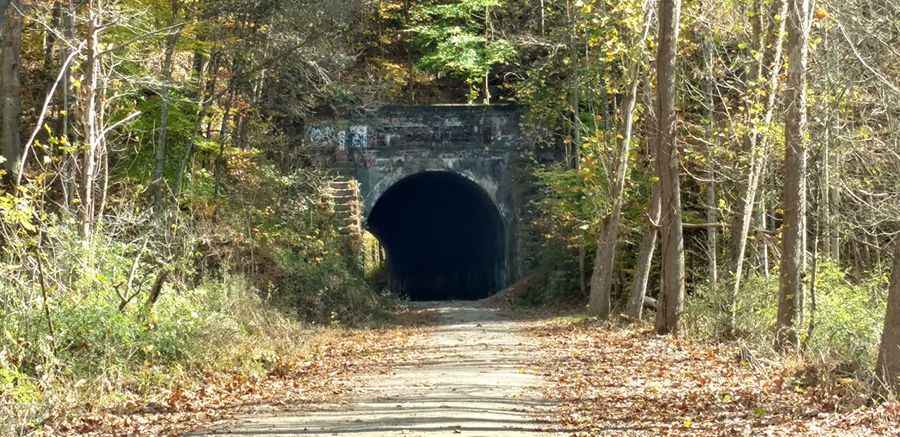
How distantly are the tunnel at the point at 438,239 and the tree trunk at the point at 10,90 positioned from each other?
59.4 ft

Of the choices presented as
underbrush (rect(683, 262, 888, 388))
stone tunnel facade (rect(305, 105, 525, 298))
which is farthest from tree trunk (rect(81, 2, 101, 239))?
stone tunnel facade (rect(305, 105, 525, 298))

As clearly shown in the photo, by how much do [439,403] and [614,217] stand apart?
11.7 metres

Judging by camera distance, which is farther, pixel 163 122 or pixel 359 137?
pixel 359 137

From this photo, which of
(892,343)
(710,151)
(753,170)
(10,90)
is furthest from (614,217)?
(892,343)

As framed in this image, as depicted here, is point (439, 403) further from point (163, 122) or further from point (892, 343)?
point (163, 122)

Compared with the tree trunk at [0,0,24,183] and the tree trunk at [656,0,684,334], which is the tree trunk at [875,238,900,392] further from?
the tree trunk at [0,0,24,183]

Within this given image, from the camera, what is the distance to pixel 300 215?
85.7 ft

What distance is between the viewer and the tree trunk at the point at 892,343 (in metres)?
9.11

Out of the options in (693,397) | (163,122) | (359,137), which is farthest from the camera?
(359,137)

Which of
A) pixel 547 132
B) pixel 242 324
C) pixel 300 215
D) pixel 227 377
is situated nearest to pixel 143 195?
pixel 300 215

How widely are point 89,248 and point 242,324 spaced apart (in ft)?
9.85

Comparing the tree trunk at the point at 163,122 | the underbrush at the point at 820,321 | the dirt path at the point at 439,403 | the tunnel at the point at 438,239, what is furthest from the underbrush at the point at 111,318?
the tunnel at the point at 438,239

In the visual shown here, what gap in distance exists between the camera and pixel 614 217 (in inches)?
833

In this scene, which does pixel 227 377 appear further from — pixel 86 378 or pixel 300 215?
pixel 300 215
